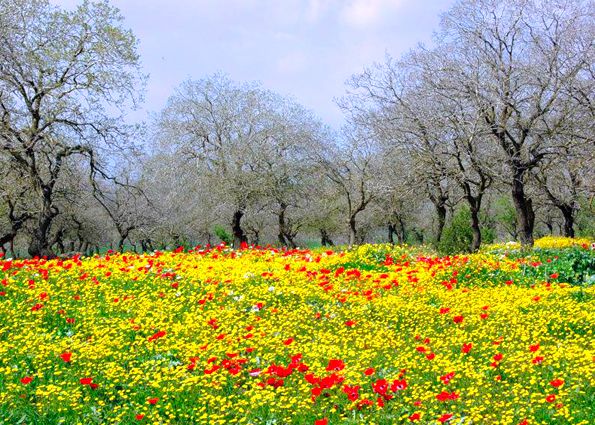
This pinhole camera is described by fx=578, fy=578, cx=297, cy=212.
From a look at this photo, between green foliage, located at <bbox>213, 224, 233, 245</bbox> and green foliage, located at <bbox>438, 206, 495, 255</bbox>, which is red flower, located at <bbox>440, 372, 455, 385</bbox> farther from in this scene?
green foliage, located at <bbox>213, 224, 233, 245</bbox>

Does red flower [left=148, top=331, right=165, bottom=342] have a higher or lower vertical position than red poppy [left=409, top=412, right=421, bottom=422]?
higher

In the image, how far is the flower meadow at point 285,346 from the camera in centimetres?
527

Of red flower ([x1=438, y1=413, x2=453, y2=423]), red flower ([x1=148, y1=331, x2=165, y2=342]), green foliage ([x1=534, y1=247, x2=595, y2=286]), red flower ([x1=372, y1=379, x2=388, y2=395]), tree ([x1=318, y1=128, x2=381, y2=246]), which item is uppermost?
tree ([x1=318, y1=128, x2=381, y2=246])

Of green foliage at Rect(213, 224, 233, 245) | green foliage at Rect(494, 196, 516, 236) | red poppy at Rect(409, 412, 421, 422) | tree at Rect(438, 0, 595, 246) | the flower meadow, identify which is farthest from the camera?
green foliage at Rect(213, 224, 233, 245)

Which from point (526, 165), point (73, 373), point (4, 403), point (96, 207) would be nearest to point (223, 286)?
point (73, 373)

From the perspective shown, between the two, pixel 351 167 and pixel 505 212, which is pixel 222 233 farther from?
pixel 505 212

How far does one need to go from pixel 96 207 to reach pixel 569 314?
4204 cm

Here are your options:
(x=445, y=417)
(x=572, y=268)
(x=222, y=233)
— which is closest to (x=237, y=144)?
(x=222, y=233)

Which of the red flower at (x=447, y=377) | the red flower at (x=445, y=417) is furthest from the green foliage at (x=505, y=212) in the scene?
the red flower at (x=445, y=417)

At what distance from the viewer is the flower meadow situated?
5273mm

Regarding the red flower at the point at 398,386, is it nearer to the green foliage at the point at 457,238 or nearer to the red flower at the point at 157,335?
the red flower at the point at 157,335

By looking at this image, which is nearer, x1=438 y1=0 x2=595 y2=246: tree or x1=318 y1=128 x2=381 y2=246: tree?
x1=438 y1=0 x2=595 y2=246: tree

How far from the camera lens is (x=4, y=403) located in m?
5.50

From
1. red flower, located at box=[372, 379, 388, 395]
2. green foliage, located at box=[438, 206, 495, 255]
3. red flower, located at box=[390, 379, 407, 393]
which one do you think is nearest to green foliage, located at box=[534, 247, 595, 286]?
red flower, located at box=[390, 379, 407, 393]
